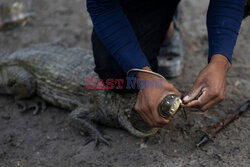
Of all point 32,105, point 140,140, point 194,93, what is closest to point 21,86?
point 32,105

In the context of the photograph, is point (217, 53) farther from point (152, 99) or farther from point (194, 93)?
point (152, 99)

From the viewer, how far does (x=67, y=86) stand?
8.86 ft

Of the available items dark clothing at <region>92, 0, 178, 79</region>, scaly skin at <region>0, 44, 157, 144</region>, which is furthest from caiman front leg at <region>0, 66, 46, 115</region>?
dark clothing at <region>92, 0, 178, 79</region>

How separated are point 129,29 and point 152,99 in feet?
1.74

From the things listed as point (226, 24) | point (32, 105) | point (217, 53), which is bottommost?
point (32, 105)

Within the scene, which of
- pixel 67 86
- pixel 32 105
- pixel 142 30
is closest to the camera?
pixel 142 30

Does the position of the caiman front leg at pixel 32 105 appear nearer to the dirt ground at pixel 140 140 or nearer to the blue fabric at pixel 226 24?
the dirt ground at pixel 140 140

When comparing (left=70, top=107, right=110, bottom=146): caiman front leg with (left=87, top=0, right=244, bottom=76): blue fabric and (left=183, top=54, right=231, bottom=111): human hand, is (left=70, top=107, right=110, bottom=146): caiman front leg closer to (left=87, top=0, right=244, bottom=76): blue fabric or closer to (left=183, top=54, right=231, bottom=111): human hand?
(left=87, top=0, right=244, bottom=76): blue fabric

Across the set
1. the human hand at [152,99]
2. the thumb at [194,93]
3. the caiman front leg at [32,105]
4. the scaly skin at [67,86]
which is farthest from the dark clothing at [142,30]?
the caiman front leg at [32,105]

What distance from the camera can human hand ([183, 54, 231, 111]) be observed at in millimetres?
1525

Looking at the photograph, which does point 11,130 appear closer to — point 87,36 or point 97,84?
point 97,84

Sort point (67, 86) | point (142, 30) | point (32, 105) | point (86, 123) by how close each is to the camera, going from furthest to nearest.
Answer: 1. point (32, 105)
2. point (67, 86)
3. point (86, 123)
4. point (142, 30)

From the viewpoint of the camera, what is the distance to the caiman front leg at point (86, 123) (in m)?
2.35

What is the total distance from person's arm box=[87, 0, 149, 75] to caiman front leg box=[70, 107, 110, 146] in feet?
2.78
